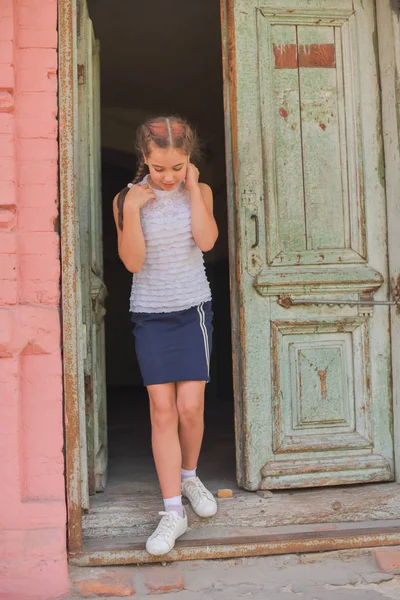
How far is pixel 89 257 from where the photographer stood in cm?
352

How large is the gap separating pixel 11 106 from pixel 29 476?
158 cm

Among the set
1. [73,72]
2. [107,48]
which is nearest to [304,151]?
[73,72]

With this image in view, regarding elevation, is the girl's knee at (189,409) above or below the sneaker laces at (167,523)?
above

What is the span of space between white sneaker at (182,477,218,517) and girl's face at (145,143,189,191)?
1376 mm

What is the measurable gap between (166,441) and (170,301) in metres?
0.61

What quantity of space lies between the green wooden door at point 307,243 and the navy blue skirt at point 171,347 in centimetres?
41

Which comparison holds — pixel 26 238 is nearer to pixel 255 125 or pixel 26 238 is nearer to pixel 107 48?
pixel 255 125

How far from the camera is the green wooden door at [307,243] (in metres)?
3.53

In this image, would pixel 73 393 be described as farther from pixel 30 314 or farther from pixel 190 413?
pixel 190 413

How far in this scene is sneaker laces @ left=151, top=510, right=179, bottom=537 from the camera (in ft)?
9.95

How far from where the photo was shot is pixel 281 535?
3.23m

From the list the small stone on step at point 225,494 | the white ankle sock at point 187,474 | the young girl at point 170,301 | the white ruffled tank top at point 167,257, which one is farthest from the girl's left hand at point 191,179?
the small stone on step at point 225,494

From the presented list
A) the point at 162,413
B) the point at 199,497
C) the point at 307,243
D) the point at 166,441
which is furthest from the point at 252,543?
the point at 307,243

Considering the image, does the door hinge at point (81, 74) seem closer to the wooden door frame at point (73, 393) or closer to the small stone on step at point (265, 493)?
the wooden door frame at point (73, 393)
